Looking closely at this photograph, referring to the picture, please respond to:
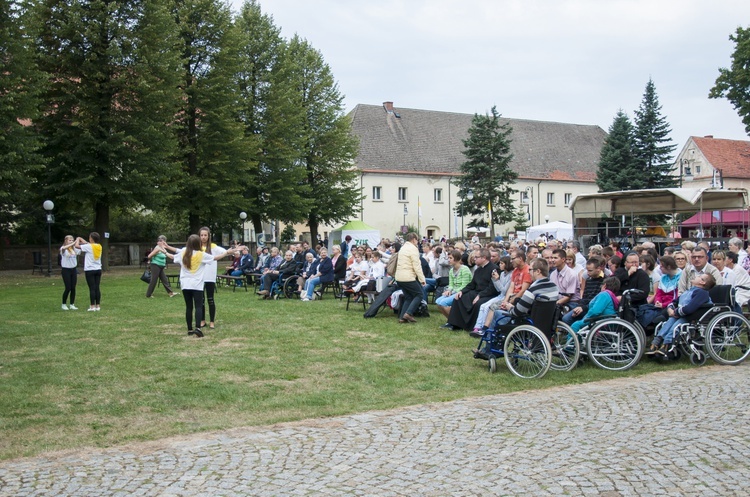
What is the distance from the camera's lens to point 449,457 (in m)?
5.38

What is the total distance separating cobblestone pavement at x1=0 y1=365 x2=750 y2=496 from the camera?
4.75 m

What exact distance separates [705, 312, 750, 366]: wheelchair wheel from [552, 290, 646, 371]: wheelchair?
3.04 feet

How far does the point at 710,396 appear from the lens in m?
7.24

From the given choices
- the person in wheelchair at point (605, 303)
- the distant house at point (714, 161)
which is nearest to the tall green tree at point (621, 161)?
the distant house at point (714, 161)

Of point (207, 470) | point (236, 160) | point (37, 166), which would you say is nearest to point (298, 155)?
point (236, 160)

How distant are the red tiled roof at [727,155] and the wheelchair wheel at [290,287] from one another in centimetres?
6653

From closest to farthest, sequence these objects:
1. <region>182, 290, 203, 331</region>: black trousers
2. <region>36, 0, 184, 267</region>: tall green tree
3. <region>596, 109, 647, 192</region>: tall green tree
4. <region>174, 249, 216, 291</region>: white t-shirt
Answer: <region>174, 249, 216, 291</region>: white t-shirt, <region>182, 290, 203, 331</region>: black trousers, <region>36, 0, 184, 267</region>: tall green tree, <region>596, 109, 647, 192</region>: tall green tree

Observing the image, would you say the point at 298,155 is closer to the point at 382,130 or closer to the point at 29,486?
the point at 382,130

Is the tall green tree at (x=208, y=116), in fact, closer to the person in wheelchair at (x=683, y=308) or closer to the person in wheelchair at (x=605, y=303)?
the person in wheelchair at (x=605, y=303)

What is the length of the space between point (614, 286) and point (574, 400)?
258cm

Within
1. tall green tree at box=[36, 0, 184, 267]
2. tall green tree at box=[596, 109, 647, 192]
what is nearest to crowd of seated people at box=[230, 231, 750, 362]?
tall green tree at box=[36, 0, 184, 267]

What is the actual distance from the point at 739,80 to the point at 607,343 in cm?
3550

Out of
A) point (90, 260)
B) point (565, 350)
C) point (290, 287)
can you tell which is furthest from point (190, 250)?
point (290, 287)

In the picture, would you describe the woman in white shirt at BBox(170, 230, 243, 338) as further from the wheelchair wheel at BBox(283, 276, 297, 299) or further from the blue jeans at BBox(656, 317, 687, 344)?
the wheelchair wheel at BBox(283, 276, 297, 299)
